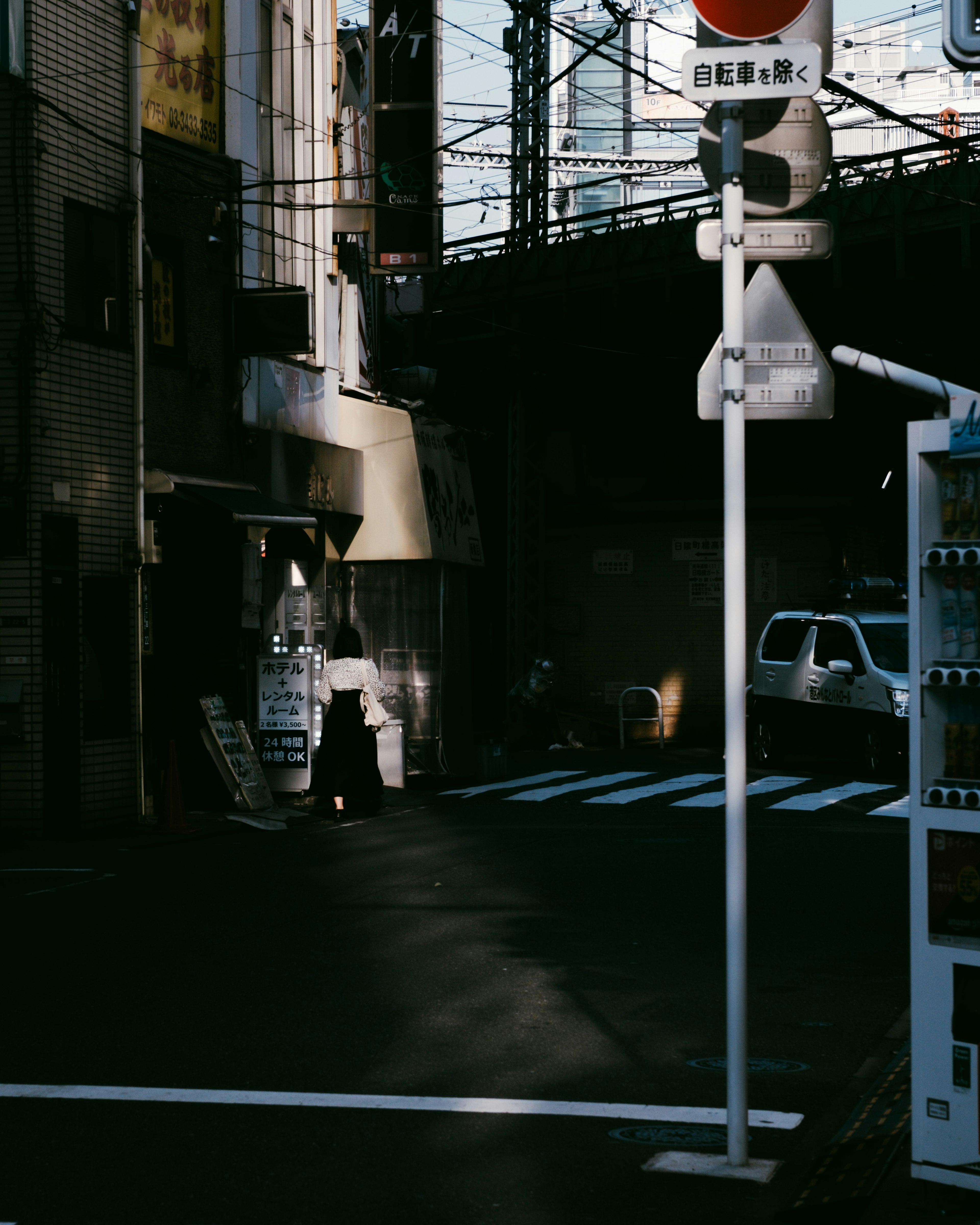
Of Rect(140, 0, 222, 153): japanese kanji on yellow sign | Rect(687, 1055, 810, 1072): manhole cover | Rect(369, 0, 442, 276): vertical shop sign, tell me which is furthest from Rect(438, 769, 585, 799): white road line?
Rect(687, 1055, 810, 1072): manhole cover

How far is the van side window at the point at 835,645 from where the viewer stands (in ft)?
66.9

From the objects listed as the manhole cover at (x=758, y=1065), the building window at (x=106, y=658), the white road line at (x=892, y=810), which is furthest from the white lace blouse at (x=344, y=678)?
the manhole cover at (x=758, y=1065)

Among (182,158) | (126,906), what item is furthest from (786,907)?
(182,158)

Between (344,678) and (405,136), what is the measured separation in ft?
26.2

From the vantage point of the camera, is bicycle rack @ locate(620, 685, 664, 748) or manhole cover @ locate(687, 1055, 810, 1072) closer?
manhole cover @ locate(687, 1055, 810, 1072)

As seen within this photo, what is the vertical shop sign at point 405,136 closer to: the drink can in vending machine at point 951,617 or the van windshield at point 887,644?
the van windshield at point 887,644

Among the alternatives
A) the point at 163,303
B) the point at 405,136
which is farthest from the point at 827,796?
the point at 405,136

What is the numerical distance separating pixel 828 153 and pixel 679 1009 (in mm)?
4122

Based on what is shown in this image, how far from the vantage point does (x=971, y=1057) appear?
15.5ft

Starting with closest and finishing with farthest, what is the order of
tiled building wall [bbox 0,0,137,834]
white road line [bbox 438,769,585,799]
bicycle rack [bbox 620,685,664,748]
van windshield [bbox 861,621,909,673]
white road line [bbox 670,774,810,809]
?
tiled building wall [bbox 0,0,137,834] → white road line [bbox 670,774,810,809] → white road line [bbox 438,769,585,799] → van windshield [bbox 861,621,909,673] → bicycle rack [bbox 620,685,664,748]

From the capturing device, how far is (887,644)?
20250 millimetres

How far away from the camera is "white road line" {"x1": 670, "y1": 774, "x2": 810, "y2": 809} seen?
1719 cm

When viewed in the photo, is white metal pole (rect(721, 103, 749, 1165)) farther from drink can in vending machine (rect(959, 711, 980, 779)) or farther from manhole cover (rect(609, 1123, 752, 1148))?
drink can in vending machine (rect(959, 711, 980, 779))

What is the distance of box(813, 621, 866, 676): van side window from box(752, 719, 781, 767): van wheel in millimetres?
1410
